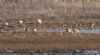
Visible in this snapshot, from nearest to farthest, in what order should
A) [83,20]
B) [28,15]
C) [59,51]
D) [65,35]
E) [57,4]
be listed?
[59,51], [65,35], [83,20], [28,15], [57,4]

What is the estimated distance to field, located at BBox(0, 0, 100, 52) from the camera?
28.6 m

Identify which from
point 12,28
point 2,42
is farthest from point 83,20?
point 2,42

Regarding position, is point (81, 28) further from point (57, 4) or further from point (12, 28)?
point (57, 4)

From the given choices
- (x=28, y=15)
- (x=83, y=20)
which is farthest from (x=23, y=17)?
(x=83, y=20)

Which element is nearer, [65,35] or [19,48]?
[19,48]

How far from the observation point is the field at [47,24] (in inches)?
1126

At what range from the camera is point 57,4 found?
4603cm

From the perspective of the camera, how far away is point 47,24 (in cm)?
3581

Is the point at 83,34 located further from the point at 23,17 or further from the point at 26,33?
the point at 23,17

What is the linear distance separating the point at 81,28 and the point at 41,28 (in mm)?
2440

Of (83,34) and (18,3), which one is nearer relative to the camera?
(83,34)

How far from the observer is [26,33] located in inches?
1211

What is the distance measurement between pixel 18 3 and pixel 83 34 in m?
16.8

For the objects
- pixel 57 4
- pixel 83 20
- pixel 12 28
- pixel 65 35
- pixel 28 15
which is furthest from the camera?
pixel 57 4
